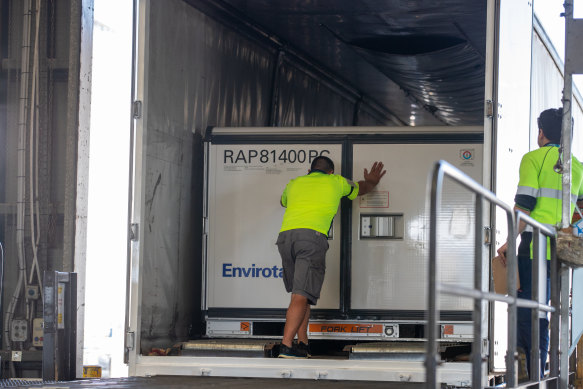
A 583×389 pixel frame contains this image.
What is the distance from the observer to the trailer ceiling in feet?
28.0

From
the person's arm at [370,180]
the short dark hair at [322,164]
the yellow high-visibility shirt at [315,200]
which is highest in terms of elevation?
the short dark hair at [322,164]

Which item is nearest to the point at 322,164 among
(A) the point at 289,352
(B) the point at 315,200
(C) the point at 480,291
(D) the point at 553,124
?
(B) the point at 315,200

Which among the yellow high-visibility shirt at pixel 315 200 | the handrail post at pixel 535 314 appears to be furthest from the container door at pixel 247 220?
the handrail post at pixel 535 314

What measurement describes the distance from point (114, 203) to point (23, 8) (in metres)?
1.74

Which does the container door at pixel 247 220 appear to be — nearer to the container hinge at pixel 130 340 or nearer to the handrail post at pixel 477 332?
the container hinge at pixel 130 340

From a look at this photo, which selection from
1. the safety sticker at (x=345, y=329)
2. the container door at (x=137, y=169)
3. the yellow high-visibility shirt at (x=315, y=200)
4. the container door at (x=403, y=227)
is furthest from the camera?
the safety sticker at (x=345, y=329)

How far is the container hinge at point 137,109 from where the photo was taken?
6555 mm

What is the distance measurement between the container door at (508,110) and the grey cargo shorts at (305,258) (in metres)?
1.64

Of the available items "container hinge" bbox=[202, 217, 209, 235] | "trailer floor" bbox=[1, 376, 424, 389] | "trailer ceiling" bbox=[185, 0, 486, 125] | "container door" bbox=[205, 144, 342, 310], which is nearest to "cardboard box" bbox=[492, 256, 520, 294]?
"trailer floor" bbox=[1, 376, 424, 389]

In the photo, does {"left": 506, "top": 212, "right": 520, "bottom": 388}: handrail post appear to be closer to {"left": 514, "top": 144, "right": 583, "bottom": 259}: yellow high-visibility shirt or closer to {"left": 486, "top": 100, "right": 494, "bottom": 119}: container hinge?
{"left": 514, "top": 144, "right": 583, "bottom": 259}: yellow high-visibility shirt

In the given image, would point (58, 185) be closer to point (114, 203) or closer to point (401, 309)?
point (114, 203)

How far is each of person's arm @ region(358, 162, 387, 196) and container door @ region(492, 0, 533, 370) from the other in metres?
1.41

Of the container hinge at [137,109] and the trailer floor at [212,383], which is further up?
the container hinge at [137,109]

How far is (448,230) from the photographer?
294 inches
